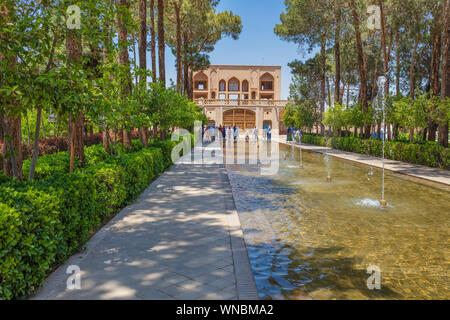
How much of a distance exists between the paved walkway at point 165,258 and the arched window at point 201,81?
5673 centimetres

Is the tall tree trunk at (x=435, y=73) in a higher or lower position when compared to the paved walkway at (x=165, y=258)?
higher

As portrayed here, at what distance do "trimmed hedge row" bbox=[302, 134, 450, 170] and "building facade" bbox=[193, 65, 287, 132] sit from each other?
112 ft

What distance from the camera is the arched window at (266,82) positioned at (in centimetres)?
6379

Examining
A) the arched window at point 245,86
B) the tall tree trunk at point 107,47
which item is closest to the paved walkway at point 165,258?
the tall tree trunk at point 107,47

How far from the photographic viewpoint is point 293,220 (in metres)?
6.57

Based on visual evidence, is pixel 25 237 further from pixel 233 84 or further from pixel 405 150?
pixel 233 84

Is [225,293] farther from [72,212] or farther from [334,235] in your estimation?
[334,235]

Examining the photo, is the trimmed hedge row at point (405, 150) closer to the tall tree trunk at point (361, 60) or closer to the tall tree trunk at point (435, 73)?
the tall tree trunk at point (361, 60)

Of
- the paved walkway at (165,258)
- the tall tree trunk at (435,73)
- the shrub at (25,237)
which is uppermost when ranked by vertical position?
the tall tree trunk at (435,73)

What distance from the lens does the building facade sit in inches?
2254

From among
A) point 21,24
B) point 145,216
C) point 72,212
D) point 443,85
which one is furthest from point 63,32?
point 443,85

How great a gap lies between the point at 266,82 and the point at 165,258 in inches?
2448

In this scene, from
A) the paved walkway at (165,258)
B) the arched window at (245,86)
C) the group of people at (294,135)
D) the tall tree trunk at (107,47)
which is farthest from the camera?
the arched window at (245,86)

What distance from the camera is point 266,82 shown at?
6438 cm
